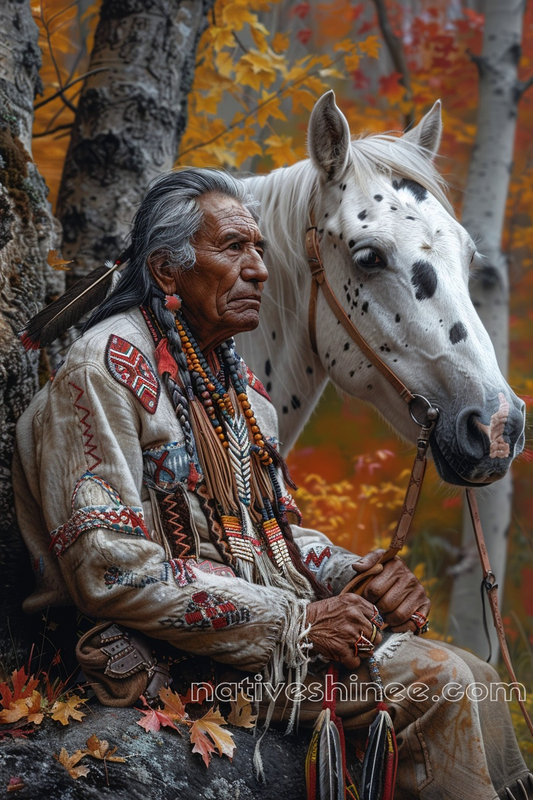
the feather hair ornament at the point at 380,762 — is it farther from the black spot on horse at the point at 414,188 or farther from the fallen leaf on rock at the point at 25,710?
the black spot on horse at the point at 414,188

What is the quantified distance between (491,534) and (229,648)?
147 inches

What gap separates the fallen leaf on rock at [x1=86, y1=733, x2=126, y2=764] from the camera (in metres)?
2.03

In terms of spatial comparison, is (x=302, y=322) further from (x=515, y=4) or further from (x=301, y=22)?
(x=301, y=22)

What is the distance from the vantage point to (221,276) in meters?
2.52

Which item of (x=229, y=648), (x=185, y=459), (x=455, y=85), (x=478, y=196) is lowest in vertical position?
(x=229, y=648)

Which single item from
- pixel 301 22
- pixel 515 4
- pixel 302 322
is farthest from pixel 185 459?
pixel 301 22

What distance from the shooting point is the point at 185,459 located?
7.86ft

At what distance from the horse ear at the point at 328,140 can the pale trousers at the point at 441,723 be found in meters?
1.71

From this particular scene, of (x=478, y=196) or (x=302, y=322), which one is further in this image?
(x=478, y=196)

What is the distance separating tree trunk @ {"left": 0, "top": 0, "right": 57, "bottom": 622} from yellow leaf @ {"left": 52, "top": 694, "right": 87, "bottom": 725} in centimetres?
62

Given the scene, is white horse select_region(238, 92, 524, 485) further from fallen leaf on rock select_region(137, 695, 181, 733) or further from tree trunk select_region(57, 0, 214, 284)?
fallen leaf on rock select_region(137, 695, 181, 733)

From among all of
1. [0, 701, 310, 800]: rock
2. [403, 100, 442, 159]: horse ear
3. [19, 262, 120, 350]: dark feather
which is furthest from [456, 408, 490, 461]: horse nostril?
[403, 100, 442, 159]: horse ear

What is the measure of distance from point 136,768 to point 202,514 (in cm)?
72

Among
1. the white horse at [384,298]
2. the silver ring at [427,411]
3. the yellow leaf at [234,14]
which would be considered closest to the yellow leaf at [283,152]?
the yellow leaf at [234,14]
